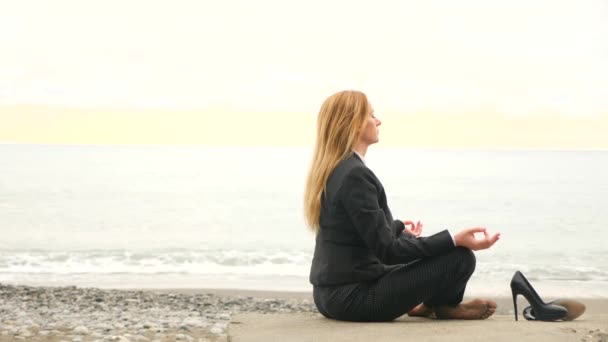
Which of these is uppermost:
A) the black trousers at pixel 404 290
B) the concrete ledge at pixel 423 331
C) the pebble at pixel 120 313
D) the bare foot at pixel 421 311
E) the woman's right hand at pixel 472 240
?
the woman's right hand at pixel 472 240

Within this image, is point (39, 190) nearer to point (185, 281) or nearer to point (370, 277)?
point (185, 281)

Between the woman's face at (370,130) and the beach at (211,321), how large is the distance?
113cm

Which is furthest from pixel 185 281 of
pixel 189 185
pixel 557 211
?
pixel 189 185

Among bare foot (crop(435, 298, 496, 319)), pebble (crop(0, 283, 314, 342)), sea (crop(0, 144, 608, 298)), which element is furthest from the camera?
sea (crop(0, 144, 608, 298))

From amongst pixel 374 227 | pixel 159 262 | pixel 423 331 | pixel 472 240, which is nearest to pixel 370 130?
pixel 374 227

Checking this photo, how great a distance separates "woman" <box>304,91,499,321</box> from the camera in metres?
4.48

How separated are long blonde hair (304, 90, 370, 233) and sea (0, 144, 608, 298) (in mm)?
215

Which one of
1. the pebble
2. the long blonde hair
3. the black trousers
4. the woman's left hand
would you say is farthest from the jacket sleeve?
the pebble

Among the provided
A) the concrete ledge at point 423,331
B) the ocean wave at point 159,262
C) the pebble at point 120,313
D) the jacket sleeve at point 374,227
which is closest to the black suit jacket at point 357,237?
the jacket sleeve at point 374,227

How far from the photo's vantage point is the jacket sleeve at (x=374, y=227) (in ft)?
14.5

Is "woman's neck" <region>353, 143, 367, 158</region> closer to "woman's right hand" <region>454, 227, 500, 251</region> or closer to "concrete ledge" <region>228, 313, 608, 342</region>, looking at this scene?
"woman's right hand" <region>454, 227, 500, 251</region>

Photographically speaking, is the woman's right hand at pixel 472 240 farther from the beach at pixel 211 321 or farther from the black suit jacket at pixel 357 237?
the beach at pixel 211 321

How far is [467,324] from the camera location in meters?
4.70

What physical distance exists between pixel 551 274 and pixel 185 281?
7408 mm
